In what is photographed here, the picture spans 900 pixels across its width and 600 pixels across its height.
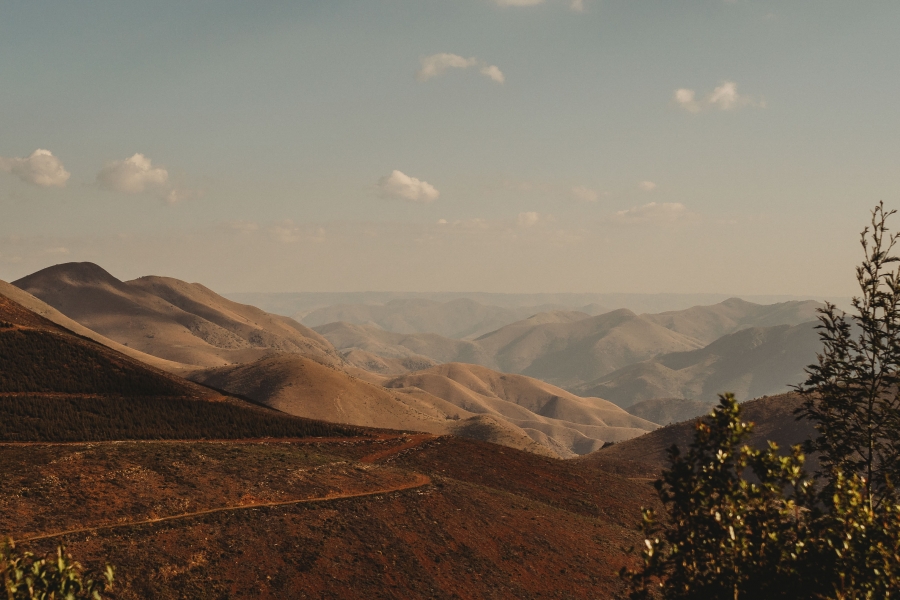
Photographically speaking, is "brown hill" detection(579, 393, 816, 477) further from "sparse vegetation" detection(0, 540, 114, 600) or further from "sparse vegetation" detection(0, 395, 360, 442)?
"sparse vegetation" detection(0, 540, 114, 600)

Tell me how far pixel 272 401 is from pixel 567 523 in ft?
334

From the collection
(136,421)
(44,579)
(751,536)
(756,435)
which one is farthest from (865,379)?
(756,435)

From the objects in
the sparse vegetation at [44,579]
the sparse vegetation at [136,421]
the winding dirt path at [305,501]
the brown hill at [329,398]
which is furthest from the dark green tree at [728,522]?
the brown hill at [329,398]

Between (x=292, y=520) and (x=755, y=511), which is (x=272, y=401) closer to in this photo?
(x=292, y=520)

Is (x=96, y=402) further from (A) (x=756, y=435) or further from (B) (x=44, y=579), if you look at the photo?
(A) (x=756, y=435)

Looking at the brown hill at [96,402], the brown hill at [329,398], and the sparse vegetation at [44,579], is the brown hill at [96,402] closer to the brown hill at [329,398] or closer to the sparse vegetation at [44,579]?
the sparse vegetation at [44,579]

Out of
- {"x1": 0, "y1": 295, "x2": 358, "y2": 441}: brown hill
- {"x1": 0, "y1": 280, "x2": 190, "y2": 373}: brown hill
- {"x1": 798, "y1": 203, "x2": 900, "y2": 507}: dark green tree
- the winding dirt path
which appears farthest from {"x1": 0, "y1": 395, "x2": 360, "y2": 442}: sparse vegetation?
{"x1": 0, "y1": 280, "x2": 190, "y2": 373}: brown hill

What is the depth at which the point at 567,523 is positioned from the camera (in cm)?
4647

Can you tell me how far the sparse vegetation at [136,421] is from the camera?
4897 cm

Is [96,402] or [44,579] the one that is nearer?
[44,579]

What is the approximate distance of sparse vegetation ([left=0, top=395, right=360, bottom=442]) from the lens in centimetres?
4897

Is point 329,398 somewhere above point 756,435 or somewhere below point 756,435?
above

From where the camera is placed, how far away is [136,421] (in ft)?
182

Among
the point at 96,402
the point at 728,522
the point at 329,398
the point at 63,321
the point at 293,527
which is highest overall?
the point at 63,321
